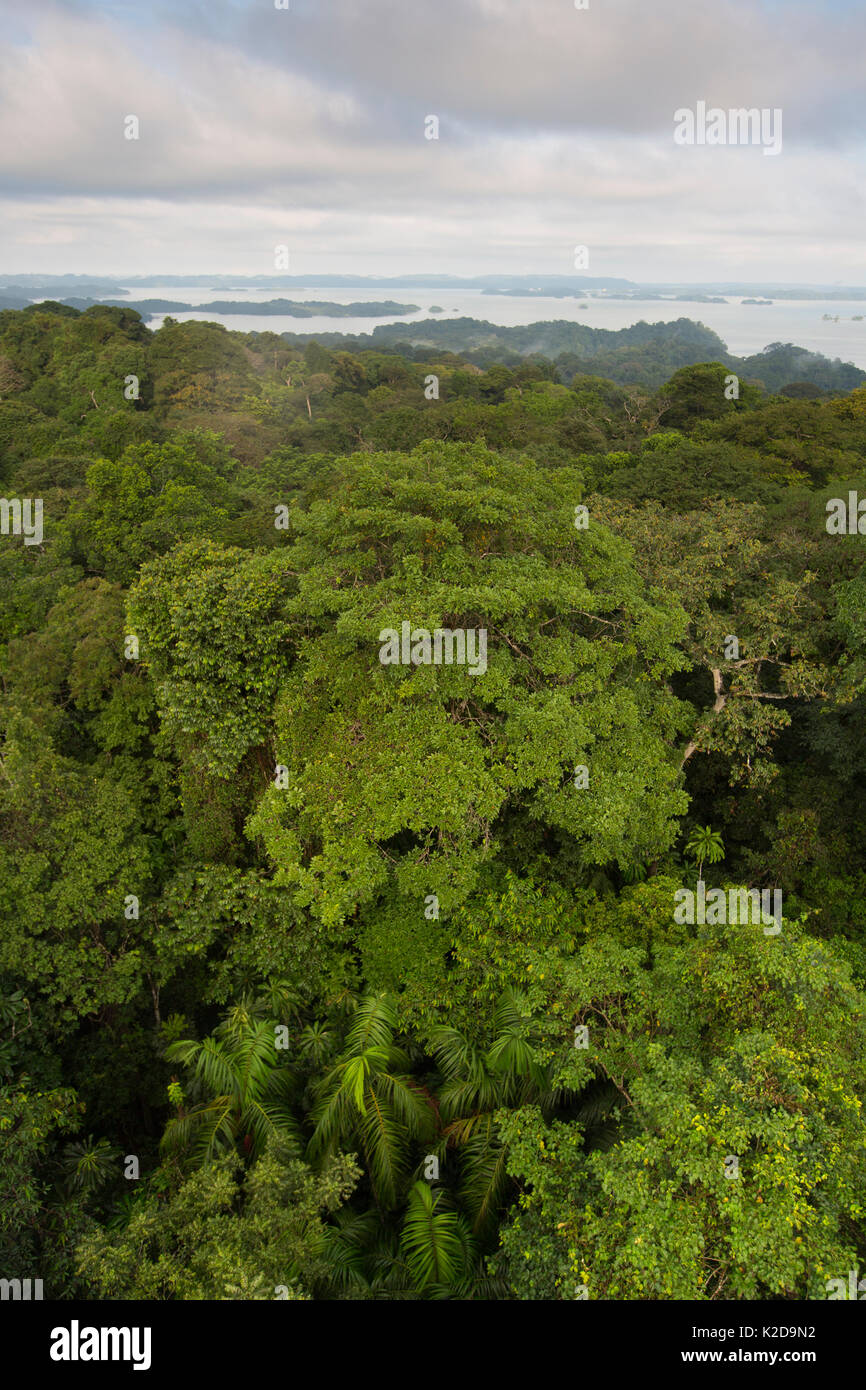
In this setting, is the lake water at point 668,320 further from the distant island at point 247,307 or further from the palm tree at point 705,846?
the palm tree at point 705,846

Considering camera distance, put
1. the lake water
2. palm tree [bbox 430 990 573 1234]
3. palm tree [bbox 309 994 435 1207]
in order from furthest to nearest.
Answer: the lake water, palm tree [bbox 309 994 435 1207], palm tree [bbox 430 990 573 1234]

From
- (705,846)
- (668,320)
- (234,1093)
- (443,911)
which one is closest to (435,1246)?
(234,1093)

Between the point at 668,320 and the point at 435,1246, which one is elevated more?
the point at 668,320

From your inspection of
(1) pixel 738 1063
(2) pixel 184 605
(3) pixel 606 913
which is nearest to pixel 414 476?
(2) pixel 184 605

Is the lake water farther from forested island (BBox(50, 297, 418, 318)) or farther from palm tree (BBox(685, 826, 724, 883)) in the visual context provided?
palm tree (BBox(685, 826, 724, 883))

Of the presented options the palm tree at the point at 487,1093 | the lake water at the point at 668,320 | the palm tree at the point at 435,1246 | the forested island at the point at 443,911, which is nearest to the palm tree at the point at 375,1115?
the forested island at the point at 443,911

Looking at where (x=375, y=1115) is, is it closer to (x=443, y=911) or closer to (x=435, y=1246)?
(x=435, y=1246)

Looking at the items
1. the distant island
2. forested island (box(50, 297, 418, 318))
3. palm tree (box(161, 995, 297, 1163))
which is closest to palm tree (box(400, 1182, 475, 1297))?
palm tree (box(161, 995, 297, 1163))
